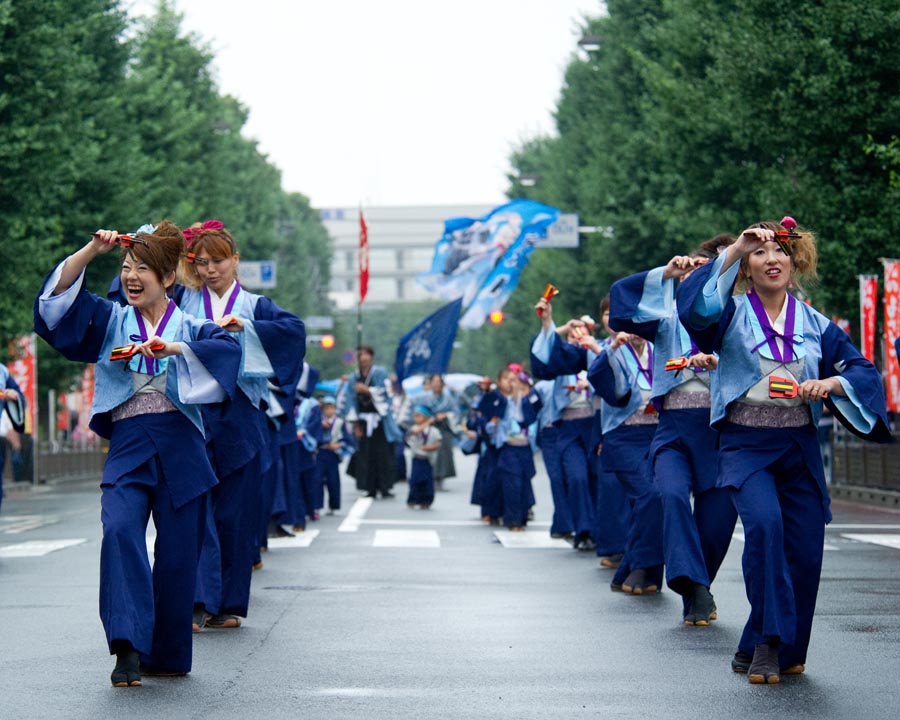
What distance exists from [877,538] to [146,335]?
9416 millimetres

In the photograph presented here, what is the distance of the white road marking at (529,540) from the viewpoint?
1588 centimetres

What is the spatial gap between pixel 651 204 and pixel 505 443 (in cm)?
1932

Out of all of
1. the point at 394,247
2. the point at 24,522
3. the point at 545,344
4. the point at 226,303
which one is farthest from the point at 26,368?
the point at 394,247

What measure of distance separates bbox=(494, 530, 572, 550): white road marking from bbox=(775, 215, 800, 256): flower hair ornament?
26.8ft

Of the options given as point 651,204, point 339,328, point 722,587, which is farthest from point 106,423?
point 339,328

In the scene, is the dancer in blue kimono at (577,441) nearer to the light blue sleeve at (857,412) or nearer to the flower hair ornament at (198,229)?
the flower hair ornament at (198,229)

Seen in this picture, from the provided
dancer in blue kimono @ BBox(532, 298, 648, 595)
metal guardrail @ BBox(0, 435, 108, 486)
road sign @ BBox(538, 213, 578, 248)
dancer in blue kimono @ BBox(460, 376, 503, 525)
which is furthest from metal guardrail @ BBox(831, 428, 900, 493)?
road sign @ BBox(538, 213, 578, 248)

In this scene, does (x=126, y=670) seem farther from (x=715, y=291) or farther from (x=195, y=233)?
(x=195, y=233)

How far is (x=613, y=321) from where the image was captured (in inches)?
348

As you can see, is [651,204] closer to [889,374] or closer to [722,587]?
[889,374]

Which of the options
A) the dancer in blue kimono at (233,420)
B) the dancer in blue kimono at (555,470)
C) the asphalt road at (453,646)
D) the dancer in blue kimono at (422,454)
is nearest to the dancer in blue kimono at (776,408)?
the asphalt road at (453,646)

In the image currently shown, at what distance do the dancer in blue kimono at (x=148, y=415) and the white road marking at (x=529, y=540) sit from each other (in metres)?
8.24

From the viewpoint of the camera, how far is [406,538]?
55.5 feet

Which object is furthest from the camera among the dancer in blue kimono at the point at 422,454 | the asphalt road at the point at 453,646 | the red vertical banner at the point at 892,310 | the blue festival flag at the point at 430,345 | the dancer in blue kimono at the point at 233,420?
the blue festival flag at the point at 430,345
